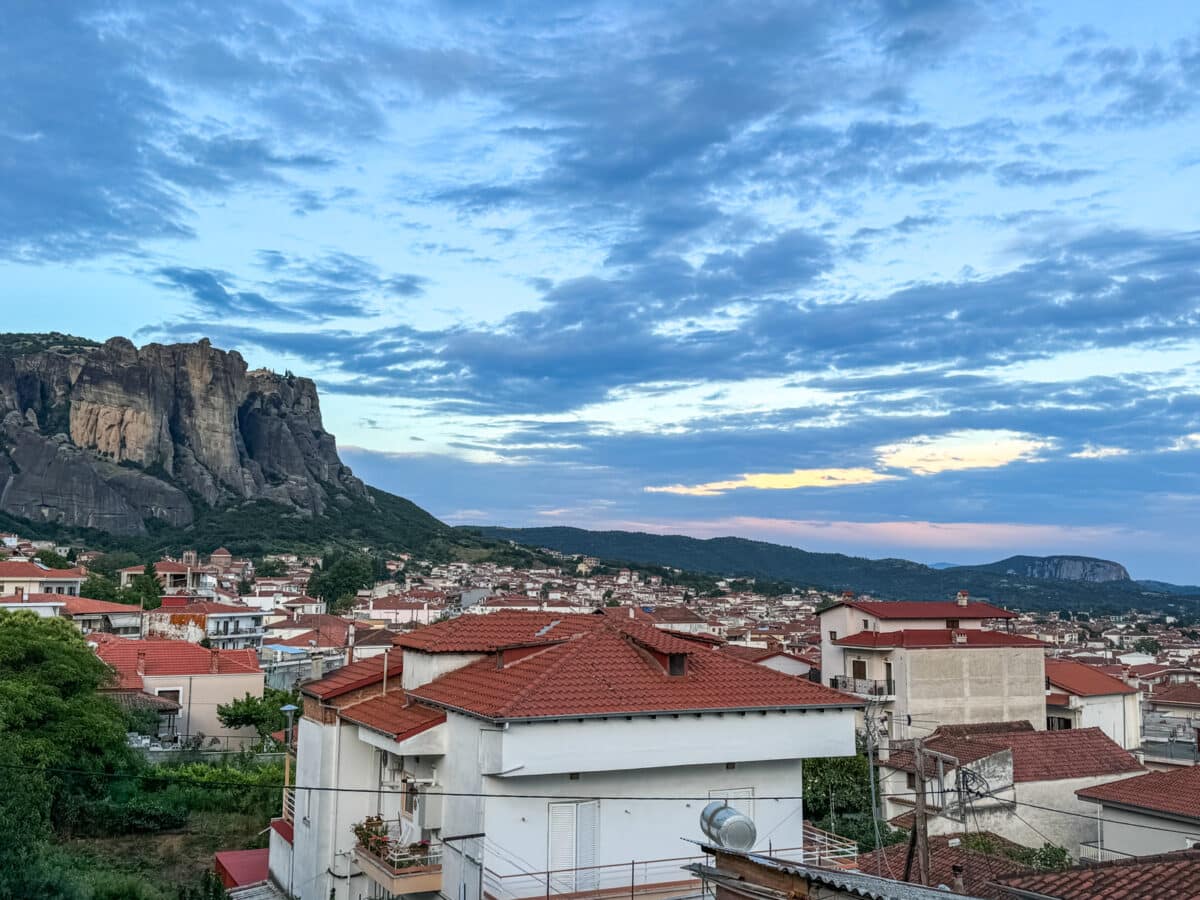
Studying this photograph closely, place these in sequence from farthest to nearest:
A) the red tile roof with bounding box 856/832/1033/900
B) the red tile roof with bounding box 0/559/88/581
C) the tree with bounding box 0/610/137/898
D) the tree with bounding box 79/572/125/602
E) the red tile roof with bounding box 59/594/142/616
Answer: the tree with bounding box 79/572/125/602, the red tile roof with bounding box 0/559/88/581, the red tile roof with bounding box 59/594/142/616, the tree with bounding box 0/610/137/898, the red tile roof with bounding box 856/832/1033/900

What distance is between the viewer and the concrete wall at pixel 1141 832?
2062 cm

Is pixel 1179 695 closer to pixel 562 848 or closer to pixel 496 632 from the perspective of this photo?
pixel 496 632

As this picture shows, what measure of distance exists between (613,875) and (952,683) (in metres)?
35.2

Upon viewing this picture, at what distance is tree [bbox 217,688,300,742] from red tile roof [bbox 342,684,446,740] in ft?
72.3

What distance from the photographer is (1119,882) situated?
10758 mm

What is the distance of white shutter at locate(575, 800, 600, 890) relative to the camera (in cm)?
1526

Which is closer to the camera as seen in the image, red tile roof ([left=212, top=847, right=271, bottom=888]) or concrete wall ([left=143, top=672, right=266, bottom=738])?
red tile roof ([left=212, top=847, right=271, bottom=888])

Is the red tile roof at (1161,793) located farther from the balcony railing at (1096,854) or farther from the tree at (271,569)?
the tree at (271,569)

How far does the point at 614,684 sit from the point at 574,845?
7.62 ft

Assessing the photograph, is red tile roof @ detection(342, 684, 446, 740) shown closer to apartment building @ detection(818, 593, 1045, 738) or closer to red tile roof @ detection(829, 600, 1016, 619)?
apartment building @ detection(818, 593, 1045, 738)

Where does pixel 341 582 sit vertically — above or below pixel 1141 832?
above

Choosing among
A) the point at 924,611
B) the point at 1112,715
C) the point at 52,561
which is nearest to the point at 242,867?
the point at 924,611

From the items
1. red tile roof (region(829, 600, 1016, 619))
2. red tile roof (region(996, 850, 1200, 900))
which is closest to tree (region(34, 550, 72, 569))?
red tile roof (region(829, 600, 1016, 619))

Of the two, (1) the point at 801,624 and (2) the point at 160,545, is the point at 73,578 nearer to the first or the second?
(1) the point at 801,624
